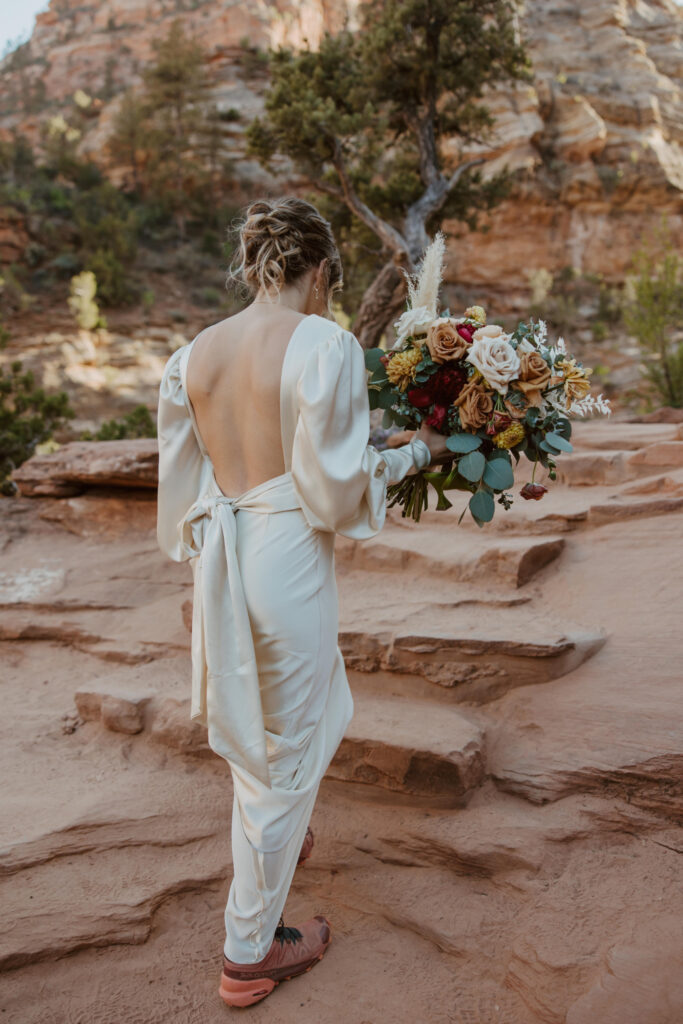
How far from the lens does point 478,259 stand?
21.0 metres

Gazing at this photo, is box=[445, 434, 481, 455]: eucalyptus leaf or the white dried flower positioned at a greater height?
the white dried flower

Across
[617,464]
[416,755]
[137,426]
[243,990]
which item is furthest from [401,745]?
[137,426]

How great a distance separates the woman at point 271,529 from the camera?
6.48 ft

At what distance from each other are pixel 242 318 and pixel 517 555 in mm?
2362

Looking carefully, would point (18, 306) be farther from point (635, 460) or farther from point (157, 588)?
point (635, 460)

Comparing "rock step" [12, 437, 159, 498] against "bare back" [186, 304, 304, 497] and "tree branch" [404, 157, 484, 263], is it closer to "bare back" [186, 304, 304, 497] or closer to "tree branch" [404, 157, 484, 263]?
"bare back" [186, 304, 304, 497]

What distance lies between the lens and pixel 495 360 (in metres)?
2.12

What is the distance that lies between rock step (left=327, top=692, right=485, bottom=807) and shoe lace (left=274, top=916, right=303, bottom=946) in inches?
29.2

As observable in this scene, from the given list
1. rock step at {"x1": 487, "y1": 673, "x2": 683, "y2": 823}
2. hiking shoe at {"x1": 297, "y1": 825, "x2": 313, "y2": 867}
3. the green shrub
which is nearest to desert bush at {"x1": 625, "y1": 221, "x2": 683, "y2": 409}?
the green shrub

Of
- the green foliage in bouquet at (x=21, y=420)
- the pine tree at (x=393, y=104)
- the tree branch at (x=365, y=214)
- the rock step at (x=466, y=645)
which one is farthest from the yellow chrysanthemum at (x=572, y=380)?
the tree branch at (x=365, y=214)

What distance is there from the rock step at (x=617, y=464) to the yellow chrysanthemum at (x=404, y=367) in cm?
315

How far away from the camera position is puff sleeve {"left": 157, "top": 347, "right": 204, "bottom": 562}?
87.0 inches

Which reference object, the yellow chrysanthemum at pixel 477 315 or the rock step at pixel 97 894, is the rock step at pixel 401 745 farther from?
the yellow chrysanthemum at pixel 477 315

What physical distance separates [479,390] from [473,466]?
23 centimetres
